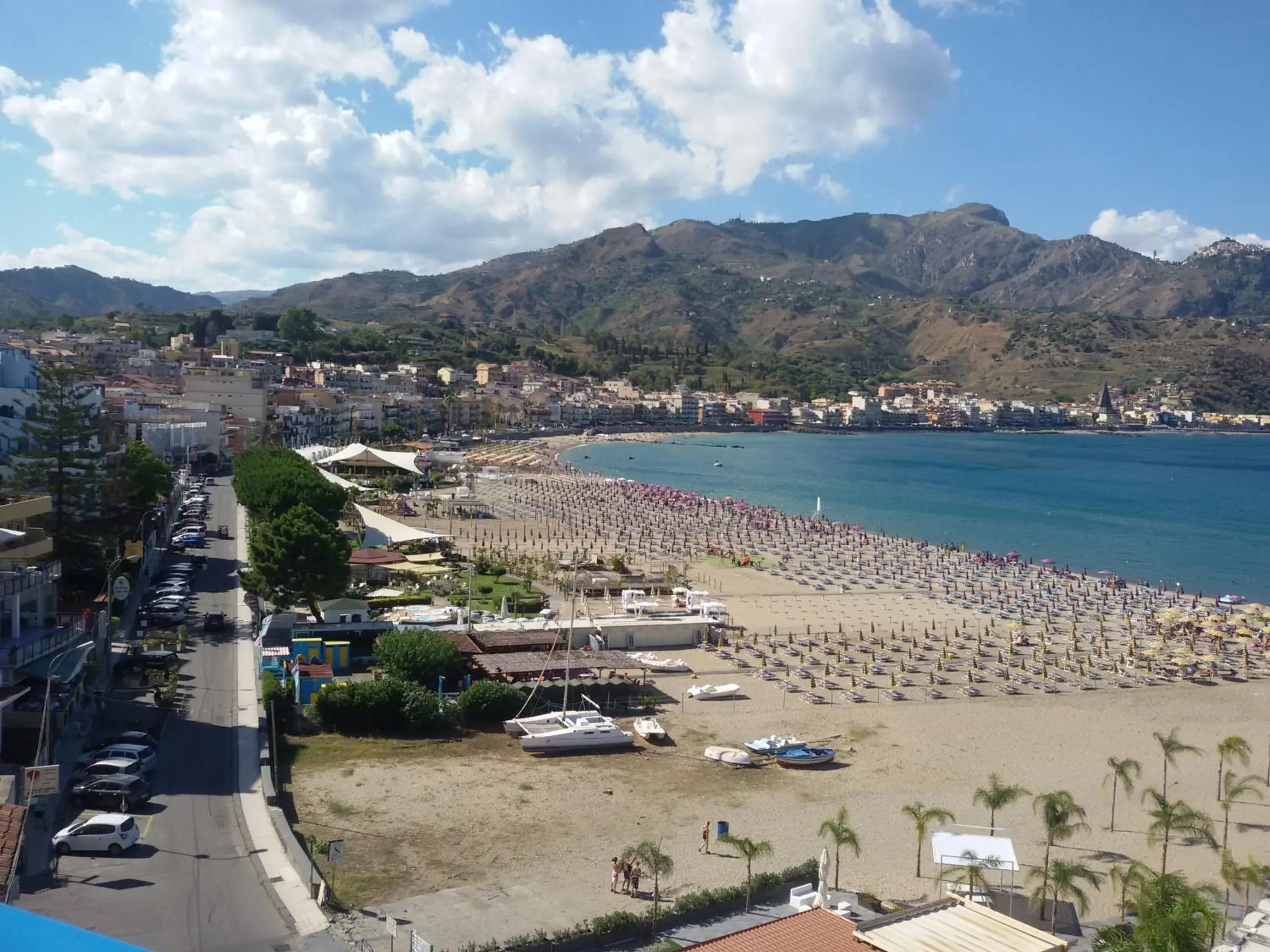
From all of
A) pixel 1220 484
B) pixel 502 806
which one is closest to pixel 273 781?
pixel 502 806

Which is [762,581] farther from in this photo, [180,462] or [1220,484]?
[1220,484]

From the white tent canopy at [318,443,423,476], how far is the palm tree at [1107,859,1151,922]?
45.6 metres

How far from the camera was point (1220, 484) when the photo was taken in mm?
86000

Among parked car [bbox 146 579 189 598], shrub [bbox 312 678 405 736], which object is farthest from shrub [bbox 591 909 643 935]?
parked car [bbox 146 579 189 598]

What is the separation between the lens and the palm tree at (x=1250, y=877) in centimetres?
1152

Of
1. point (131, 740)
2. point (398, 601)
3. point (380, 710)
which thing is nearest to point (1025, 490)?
point (398, 601)

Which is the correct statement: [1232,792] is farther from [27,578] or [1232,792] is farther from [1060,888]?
[27,578]

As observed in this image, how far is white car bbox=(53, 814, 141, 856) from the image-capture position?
11164mm

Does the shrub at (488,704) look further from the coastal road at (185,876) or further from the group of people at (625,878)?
the group of people at (625,878)

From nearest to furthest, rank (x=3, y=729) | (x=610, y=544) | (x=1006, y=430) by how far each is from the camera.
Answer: (x=3, y=729), (x=610, y=544), (x=1006, y=430)

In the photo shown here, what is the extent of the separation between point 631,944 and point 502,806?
439 cm

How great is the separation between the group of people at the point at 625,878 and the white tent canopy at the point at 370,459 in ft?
146

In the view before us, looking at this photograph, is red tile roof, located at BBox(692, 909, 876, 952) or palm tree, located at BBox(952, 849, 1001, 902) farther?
palm tree, located at BBox(952, 849, 1001, 902)

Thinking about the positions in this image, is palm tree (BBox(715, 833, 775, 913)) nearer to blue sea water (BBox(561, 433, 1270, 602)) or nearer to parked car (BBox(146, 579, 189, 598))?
parked car (BBox(146, 579, 189, 598))
